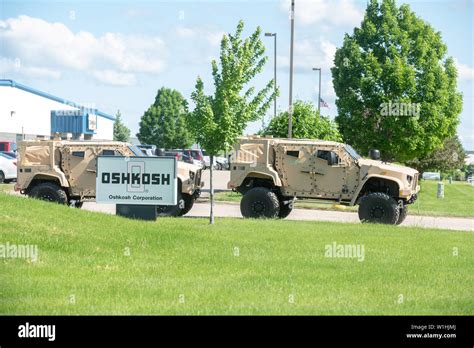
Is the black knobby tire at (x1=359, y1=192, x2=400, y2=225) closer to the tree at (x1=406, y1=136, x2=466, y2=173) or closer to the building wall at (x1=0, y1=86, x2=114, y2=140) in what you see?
the tree at (x1=406, y1=136, x2=466, y2=173)

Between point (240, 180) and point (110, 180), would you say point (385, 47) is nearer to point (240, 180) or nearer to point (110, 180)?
point (240, 180)

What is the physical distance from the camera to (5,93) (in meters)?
72.2

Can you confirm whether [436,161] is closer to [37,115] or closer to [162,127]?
[37,115]

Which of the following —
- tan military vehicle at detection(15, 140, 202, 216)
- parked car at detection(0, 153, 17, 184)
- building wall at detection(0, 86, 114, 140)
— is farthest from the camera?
building wall at detection(0, 86, 114, 140)

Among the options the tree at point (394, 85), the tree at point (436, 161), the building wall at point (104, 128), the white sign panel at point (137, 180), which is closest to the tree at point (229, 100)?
the white sign panel at point (137, 180)

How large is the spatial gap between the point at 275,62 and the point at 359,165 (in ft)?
69.1

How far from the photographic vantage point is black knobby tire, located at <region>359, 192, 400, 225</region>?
21.4m

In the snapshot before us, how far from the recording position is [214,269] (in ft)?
40.5

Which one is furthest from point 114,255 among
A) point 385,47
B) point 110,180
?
point 385,47

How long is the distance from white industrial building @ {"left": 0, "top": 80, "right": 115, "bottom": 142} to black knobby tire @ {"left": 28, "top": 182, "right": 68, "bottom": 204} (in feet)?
125

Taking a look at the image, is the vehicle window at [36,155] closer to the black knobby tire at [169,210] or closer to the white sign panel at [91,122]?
the black knobby tire at [169,210]

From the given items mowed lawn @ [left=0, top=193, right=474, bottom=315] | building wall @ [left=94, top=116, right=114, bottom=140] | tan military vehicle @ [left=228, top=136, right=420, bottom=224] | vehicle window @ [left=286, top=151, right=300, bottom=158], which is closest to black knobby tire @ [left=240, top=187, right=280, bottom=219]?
tan military vehicle @ [left=228, top=136, right=420, bottom=224]

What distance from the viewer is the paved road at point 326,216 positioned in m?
24.3

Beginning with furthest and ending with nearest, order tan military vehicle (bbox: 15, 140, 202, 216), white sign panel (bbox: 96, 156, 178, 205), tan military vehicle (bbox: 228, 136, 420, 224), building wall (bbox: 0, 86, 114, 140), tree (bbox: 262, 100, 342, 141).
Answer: building wall (bbox: 0, 86, 114, 140)
tree (bbox: 262, 100, 342, 141)
tan military vehicle (bbox: 15, 140, 202, 216)
tan military vehicle (bbox: 228, 136, 420, 224)
white sign panel (bbox: 96, 156, 178, 205)
